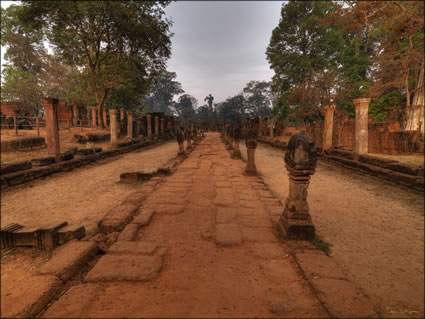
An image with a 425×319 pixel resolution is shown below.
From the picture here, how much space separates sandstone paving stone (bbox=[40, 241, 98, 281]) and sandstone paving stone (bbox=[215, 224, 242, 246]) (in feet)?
4.26

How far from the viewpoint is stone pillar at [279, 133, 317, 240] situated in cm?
265

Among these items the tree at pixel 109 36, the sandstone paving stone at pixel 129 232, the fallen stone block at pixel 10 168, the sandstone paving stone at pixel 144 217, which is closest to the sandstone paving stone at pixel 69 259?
the sandstone paving stone at pixel 129 232

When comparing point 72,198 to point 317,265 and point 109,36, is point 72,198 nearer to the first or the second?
point 317,265

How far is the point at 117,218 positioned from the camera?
3070 mm

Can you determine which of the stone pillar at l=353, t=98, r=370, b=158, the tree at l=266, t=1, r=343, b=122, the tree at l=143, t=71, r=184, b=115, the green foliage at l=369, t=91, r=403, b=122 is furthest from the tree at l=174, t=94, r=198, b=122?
the stone pillar at l=353, t=98, r=370, b=158

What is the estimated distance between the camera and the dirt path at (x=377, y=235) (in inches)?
67.5

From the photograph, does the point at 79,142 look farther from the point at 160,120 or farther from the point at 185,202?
the point at 160,120

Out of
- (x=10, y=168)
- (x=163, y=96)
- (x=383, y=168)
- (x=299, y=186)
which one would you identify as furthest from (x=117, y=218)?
(x=163, y=96)

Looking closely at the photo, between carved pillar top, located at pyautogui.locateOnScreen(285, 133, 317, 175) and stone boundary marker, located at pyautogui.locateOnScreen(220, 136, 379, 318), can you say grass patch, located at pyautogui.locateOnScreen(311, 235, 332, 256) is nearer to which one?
stone boundary marker, located at pyautogui.locateOnScreen(220, 136, 379, 318)

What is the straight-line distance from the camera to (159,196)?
425 cm

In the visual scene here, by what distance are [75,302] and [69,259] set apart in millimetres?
558

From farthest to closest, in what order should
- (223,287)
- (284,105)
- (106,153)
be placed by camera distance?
(284,105) → (106,153) → (223,287)

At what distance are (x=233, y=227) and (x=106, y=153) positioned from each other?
345 inches

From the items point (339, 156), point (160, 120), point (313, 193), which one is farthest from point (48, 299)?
point (160, 120)
